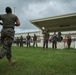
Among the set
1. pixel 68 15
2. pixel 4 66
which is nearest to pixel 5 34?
pixel 4 66

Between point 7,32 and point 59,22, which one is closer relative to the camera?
point 7,32

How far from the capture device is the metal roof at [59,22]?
37.8 metres

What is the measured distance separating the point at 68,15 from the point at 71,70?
29687mm

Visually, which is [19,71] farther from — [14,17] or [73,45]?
[73,45]

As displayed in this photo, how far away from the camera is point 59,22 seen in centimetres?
4050

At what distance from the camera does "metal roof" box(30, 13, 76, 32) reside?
3780 cm

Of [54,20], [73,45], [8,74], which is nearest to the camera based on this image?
[8,74]

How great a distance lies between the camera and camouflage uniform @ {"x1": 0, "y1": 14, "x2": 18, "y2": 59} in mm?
8176

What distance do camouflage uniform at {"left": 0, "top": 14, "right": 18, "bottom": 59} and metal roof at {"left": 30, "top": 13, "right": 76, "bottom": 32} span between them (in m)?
28.5

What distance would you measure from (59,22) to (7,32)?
107 ft

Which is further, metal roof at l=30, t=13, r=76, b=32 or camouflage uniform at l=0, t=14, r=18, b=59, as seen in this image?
metal roof at l=30, t=13, r=76, b=32

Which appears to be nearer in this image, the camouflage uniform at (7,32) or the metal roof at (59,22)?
the camouflage uniform at (7,32)

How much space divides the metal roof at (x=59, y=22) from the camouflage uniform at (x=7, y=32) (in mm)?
28517

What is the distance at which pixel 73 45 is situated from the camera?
3194 cm
